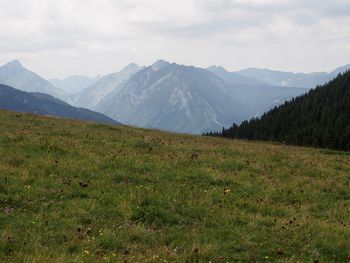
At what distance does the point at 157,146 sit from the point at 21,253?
57.9ft

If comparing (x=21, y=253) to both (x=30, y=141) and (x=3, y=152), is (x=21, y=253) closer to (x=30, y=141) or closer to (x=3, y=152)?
(x=3, y=152)

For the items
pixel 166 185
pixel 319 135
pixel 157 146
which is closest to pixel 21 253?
pixel 166 185

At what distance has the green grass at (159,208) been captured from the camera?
35.7 ft

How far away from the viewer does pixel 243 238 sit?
12.2m

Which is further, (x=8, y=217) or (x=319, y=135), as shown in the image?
(x=319, y=135)

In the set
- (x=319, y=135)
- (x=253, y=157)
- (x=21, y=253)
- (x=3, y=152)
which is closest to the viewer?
(x=21, y=253)

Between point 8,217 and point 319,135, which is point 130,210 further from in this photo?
point 319,135

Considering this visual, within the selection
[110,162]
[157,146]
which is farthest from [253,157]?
[110,162]

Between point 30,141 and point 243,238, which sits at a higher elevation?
point 30,141

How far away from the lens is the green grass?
1088cm

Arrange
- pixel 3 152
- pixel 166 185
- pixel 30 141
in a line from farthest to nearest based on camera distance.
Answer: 1. pixel 30 141
2. pixel 3 152
3. pixel 166 185

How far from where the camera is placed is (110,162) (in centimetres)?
1944

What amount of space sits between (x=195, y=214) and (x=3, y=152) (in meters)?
10.3

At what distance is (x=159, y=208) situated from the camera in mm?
13812
